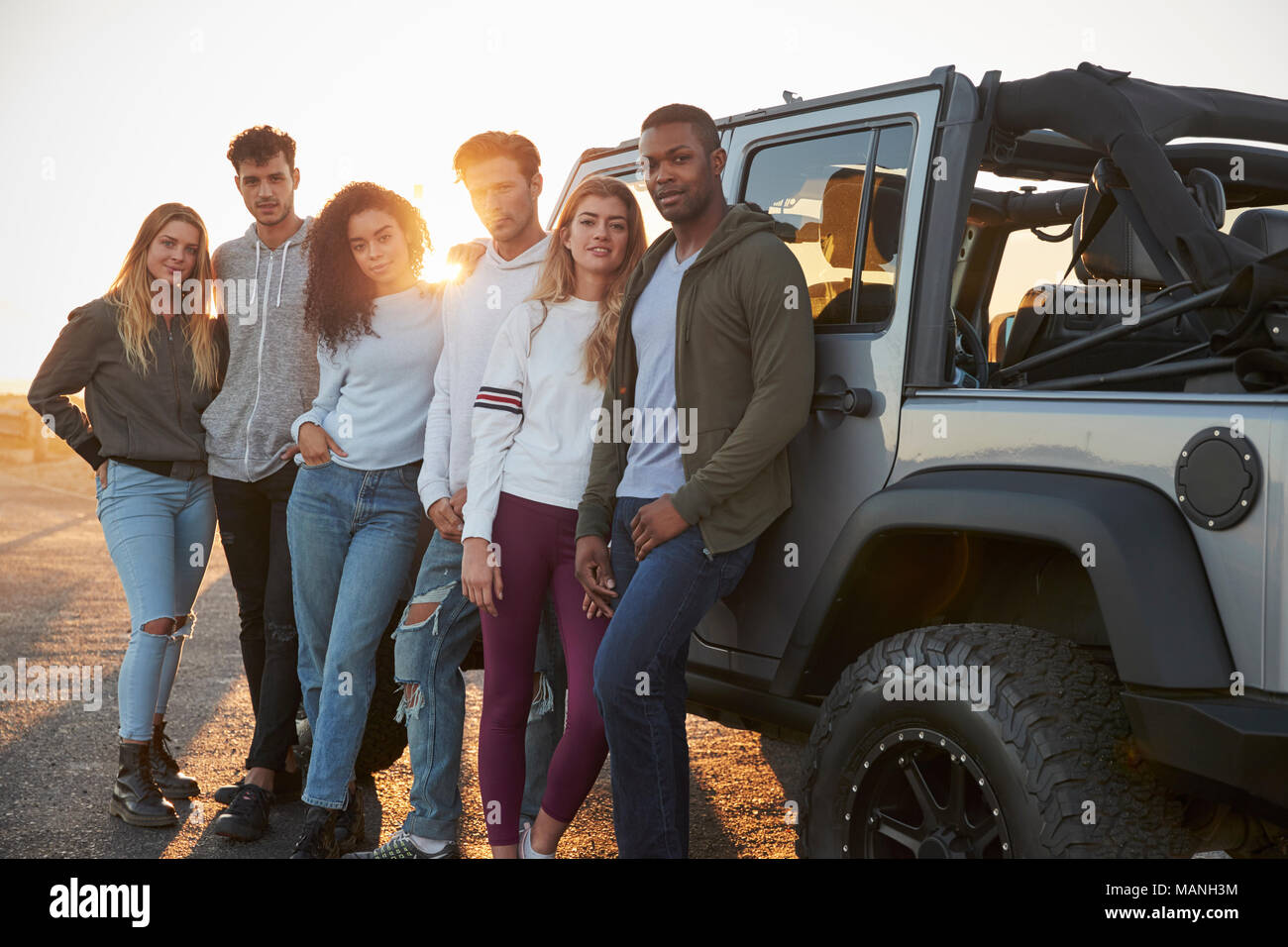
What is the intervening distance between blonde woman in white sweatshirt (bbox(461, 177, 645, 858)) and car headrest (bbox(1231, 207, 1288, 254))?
178 centimetres

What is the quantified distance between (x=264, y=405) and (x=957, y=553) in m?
2.50

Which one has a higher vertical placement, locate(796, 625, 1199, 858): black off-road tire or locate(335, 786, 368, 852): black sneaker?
locate(796, 625, 1199, 858): black off-road tire

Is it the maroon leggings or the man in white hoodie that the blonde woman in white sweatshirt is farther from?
the man in white hoodie

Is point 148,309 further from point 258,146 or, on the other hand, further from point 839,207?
point 839,207

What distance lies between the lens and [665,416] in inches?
125

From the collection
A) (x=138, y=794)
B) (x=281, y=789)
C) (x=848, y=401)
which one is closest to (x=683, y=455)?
(x=848, y=401)

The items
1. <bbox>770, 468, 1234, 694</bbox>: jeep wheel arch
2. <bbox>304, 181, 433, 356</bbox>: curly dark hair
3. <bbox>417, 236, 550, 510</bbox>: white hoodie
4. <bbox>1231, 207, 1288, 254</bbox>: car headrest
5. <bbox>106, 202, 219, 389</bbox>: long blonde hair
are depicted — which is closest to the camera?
<bbox>770, 468, 1234, 694</bbox>: jeep wheel arch

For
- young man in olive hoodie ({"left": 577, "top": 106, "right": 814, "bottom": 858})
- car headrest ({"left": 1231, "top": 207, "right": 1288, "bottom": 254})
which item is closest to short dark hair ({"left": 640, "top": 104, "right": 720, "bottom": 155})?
young man in olive hoodie ({"left": 577, "top": 106, "right": 814, "bottom": 858})

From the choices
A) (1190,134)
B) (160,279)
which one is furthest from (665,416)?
(160,279)

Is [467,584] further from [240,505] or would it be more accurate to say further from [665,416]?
[240,505]

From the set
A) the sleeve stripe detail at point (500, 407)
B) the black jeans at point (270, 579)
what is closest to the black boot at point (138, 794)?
the black jeans at point (270, 579)

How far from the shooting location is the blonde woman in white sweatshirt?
11.1 feet

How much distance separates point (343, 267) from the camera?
399 cm

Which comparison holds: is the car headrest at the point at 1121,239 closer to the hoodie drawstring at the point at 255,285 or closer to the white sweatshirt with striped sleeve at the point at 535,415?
the white sweatshirt with striped sleeve at the point at 535,415
